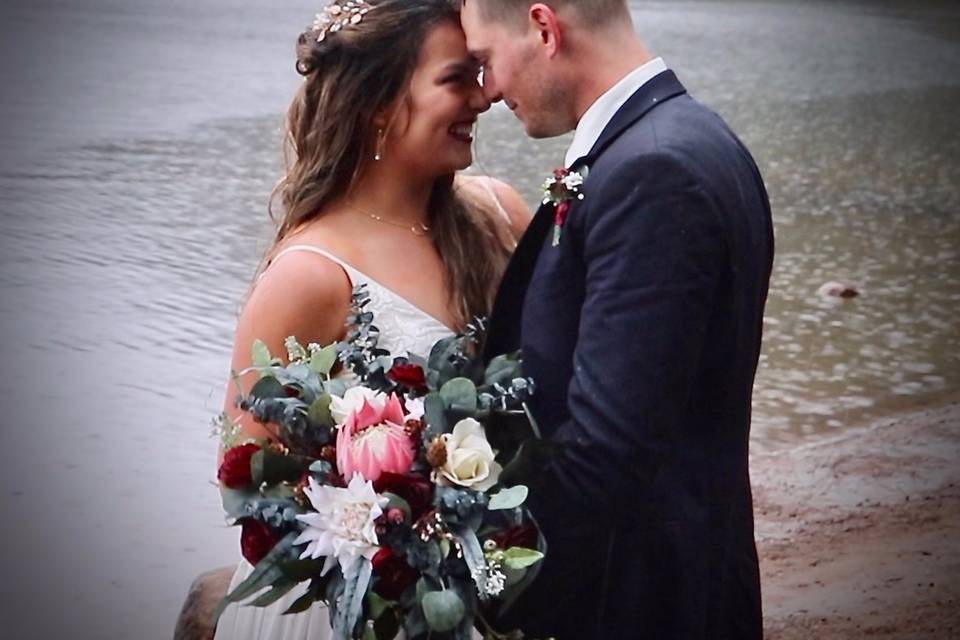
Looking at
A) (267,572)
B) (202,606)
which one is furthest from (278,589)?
(202,606)

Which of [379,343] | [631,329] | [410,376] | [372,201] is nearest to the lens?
[631,329]

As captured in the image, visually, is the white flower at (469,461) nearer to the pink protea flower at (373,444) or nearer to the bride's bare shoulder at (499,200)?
the pink protea flower at (373,444)

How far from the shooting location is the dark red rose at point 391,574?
226cm

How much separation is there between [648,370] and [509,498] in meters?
0.27

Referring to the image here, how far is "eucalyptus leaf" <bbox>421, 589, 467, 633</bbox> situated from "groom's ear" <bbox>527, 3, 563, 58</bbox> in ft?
2.79

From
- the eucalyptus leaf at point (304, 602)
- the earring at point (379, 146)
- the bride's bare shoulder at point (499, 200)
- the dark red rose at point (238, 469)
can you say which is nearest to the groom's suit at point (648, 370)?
the eucalyptus leaf at point (304, 602)

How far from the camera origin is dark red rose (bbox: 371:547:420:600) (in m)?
2.26

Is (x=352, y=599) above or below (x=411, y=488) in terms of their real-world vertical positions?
below

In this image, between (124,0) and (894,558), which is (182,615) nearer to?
(894,558)

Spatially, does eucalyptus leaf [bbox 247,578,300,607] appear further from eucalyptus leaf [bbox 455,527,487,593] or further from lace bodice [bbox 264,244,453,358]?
lace bodice [bbox 264,244,453,358]

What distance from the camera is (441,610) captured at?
2219 millimetres

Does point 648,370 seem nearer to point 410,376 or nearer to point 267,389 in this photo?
point 410,376

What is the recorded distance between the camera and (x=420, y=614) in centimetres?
227

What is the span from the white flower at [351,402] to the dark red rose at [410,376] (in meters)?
0.06
